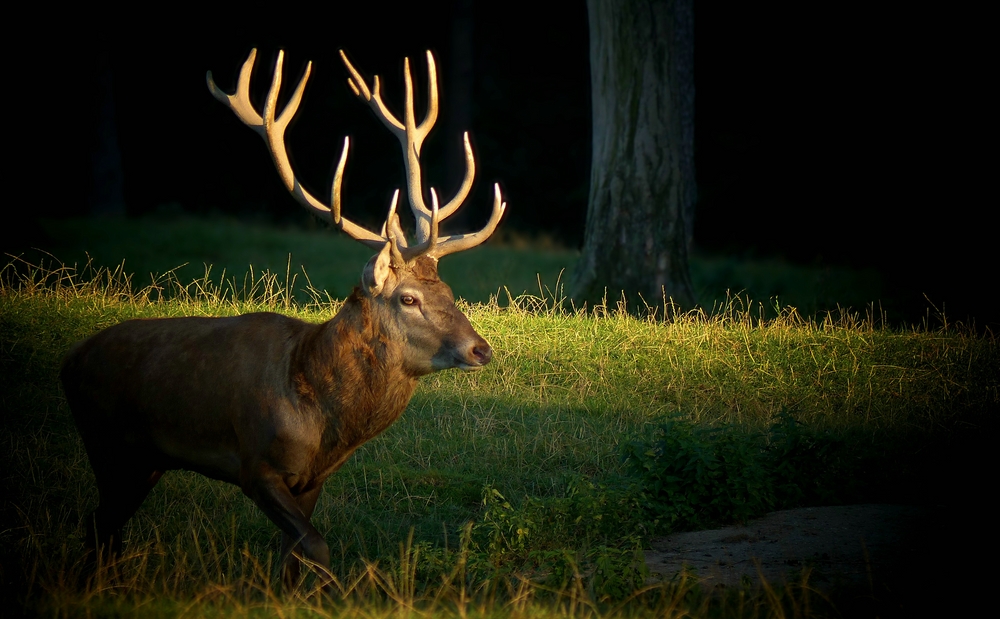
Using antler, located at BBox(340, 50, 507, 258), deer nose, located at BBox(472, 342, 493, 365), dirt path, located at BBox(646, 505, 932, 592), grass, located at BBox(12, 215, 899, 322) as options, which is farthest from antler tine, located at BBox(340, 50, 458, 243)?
grass, located at BBox(12, 215, 899, 322)

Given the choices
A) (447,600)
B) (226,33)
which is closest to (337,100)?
(226,33)

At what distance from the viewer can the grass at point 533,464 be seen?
15.7ft

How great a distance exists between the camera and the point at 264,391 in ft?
17.2

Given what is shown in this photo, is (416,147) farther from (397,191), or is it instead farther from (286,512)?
(286,512)

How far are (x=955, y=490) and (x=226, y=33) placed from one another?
28233mm

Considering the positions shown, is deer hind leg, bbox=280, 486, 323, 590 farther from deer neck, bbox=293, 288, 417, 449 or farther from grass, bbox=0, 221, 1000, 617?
deer neck, bbox=293, 288, 417, 449

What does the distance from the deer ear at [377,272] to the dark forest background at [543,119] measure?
15.3 metres

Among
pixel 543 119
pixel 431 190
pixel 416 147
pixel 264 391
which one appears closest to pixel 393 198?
pixel 431 190

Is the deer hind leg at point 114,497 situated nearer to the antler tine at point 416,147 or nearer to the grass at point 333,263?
the antler tine at point 416,147

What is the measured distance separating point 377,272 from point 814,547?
8.75ft

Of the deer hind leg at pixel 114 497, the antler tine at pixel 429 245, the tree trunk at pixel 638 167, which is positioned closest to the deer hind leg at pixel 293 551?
the deer hind leg at pixel 114 497

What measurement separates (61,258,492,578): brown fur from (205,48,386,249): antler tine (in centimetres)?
50

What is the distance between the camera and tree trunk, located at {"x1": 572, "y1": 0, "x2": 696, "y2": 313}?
44.1ft

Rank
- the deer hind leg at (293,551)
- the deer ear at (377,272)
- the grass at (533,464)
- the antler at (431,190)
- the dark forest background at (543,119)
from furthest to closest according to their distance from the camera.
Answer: the dark forest background at (543,119) → the antler at (431,190) → the deer ear at (377,272) → the deer hind leg at (293,551) → the grass at (533,464)
